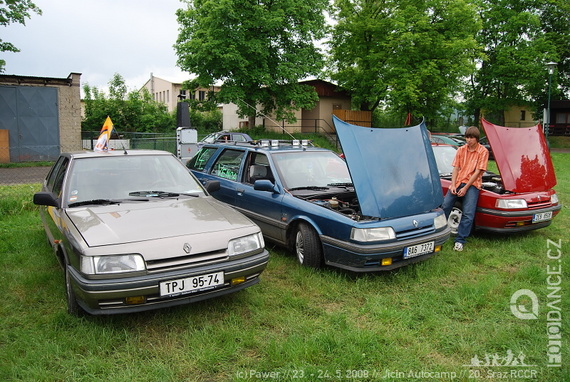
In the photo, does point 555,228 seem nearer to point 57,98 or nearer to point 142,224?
point 142,224

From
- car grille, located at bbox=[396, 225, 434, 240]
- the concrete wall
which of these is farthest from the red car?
the concrete wall

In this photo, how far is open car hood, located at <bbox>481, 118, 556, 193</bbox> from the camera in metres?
6.21

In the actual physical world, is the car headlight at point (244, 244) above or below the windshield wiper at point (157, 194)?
below

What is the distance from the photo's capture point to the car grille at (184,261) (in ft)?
10.6

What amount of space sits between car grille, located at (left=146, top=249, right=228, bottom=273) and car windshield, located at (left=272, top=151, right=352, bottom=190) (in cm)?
212

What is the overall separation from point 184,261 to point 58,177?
2.44 meters

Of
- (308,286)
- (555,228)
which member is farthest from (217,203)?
(555,228)

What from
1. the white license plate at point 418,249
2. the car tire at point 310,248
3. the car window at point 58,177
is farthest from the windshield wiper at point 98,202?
the white license plate at point 418,249

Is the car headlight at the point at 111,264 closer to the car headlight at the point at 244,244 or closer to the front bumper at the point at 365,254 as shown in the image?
the car headlight at the point at 244,244

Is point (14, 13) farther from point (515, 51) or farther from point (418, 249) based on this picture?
point (515, 51)

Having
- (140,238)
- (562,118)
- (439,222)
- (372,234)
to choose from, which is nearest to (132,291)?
(140,238)

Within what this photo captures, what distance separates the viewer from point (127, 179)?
14.6 ft

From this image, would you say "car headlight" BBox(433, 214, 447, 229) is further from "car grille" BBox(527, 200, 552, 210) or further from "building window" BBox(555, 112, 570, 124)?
"building window" BBox(555, 112, 570, 124)

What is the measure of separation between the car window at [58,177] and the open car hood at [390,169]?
306cm
